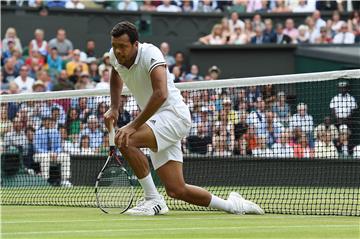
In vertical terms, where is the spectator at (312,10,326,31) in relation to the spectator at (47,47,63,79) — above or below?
above

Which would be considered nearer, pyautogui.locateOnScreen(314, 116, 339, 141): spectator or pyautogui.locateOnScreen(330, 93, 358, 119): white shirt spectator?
pyautogui.locateOnScreen(330, 93, 358, 119): white shirt spectator

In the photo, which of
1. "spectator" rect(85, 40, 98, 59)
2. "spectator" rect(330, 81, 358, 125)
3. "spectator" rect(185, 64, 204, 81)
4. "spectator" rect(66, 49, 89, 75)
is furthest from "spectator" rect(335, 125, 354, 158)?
"spectator" rect(85, 40, 98, 59)

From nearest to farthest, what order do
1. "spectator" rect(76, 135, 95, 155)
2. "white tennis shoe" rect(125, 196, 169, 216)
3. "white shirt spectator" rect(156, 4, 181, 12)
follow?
"white tennis shoe" rect(125, 196, 169, 216) < "spectator" rect(76, 135, 95, 155) < "white shirt spectator" rect(156, 4, 181, 12)

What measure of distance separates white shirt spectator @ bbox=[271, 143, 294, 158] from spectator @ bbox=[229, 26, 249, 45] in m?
9.87

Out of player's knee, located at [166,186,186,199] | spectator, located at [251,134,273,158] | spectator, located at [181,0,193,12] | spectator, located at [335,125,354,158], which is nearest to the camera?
player's knee, located at [166,186,186,199]

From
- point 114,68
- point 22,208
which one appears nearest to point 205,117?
point 22,208

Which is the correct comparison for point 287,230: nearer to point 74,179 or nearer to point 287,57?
point 74,179

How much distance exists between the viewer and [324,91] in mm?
15523

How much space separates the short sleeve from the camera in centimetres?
1038

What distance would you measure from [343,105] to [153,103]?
609 cm

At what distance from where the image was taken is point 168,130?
10.6 meters

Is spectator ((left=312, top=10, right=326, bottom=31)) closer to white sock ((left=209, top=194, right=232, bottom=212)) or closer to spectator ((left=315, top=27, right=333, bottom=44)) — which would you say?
spectator ((left=315, top=27, right=333, bottom=44))

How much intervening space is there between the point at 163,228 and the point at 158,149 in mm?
1476

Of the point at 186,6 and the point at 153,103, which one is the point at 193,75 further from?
the point at 153,103
